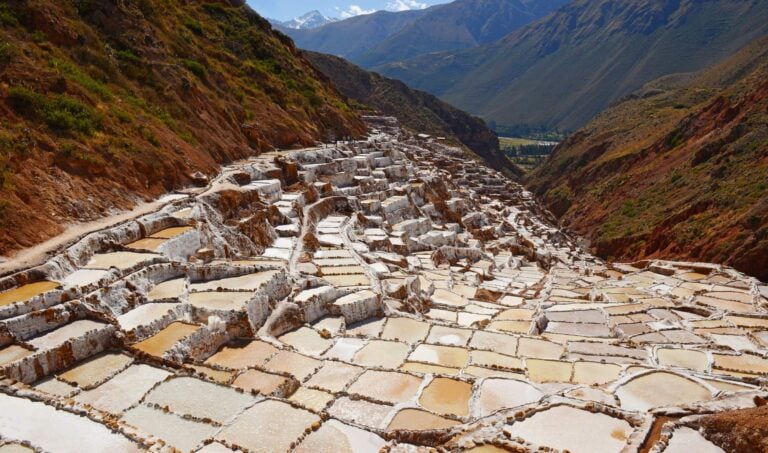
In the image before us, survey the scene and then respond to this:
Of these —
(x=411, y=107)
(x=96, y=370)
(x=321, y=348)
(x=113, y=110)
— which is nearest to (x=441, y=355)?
(x=321, y=348)

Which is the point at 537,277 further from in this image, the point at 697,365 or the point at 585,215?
the point at 585,215

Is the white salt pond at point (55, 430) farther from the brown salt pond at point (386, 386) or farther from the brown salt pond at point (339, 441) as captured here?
the brown salt pond at point (386, 386)

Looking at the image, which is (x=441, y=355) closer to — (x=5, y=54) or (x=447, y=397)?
(x=447, y=397)

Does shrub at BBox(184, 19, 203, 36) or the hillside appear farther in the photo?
shrub at BBox(184, 19, 203, 36)

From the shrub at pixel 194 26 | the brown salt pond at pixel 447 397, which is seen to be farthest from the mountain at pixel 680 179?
the shrub at pixel 194 26

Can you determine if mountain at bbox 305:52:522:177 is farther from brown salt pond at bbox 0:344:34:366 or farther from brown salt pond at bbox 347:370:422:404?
brown salt pond at bbox 0:344:34:366

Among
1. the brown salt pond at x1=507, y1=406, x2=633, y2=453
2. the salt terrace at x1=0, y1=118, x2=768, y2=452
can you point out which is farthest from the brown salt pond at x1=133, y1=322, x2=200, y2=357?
the brown salt pond at x1=507, y1=406, x2=633, y2=453
